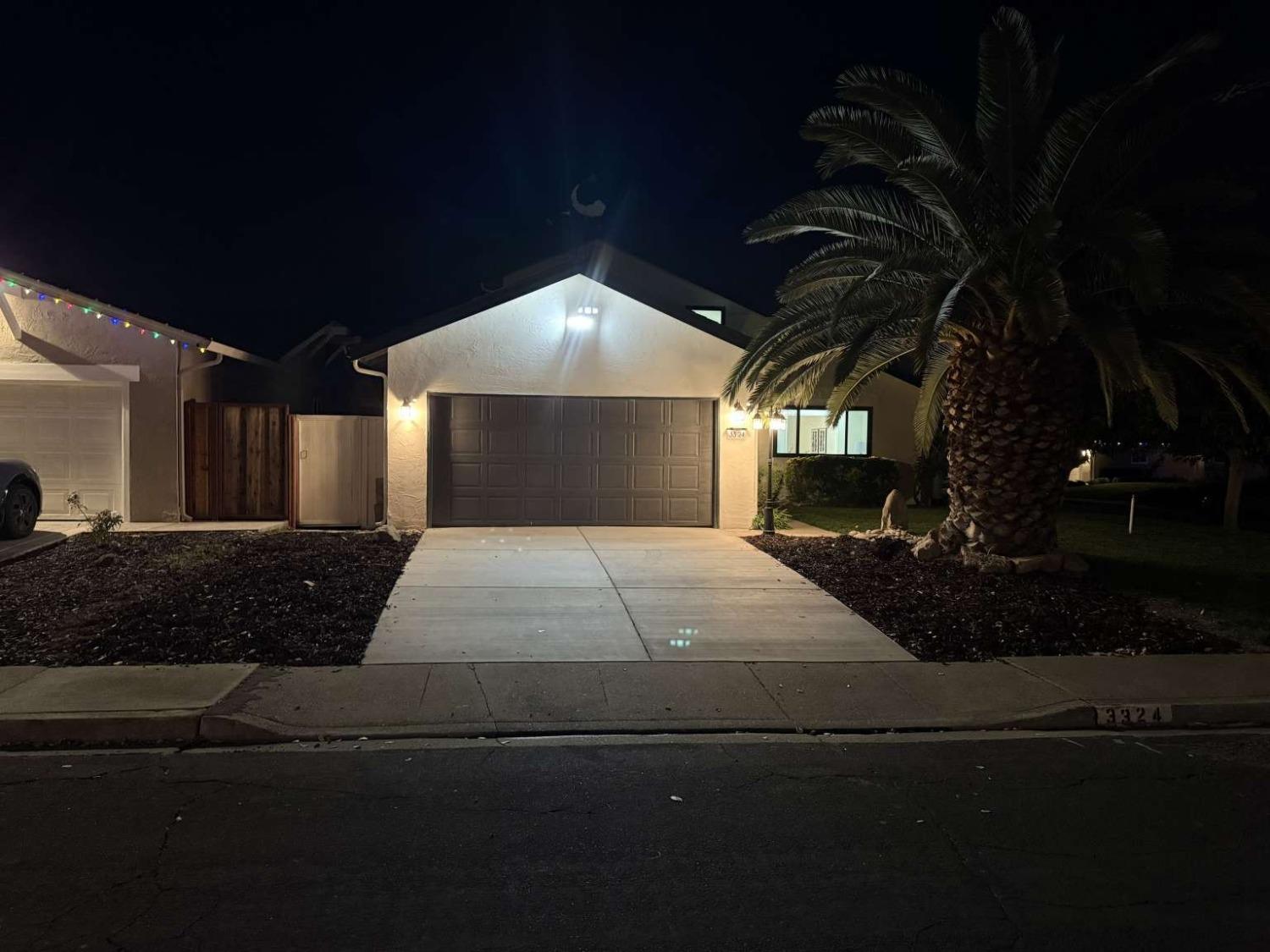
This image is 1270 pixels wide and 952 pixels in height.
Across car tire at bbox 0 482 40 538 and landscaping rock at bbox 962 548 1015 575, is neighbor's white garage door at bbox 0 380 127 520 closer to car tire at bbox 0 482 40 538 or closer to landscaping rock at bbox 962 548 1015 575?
car tire at bbox 0 482 40 538

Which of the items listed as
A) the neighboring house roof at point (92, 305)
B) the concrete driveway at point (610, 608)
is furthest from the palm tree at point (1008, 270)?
the neighboring house roof at point (92, 305)

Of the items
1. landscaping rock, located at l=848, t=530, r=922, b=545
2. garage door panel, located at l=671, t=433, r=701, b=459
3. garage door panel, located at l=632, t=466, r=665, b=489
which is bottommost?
landscaping rock, located at l=848, t=530, r=922, b=545

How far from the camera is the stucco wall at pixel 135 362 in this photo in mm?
14352

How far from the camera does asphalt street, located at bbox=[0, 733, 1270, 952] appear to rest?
12.0 ft

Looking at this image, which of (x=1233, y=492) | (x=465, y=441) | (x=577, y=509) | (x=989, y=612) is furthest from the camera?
(x=1233, y=492)

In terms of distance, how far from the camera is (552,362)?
586 inches

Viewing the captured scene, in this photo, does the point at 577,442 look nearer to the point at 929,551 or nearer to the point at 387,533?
the point at 387,533

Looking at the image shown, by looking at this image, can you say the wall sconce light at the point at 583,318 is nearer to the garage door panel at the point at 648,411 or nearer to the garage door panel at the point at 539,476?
the garage door panel at the point at 648,411

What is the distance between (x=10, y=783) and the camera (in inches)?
199

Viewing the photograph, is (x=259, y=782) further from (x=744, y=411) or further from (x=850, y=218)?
(x=744, y=411)

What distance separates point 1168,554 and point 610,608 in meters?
8.84

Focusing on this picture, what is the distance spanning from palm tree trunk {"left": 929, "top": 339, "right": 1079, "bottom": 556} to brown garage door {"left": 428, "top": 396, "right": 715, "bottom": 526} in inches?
196

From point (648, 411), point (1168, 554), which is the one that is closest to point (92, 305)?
point (648, 411)

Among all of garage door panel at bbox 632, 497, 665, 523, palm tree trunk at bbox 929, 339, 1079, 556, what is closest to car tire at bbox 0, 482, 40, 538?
garage door panel at bbox 632, 497, 665, 523
